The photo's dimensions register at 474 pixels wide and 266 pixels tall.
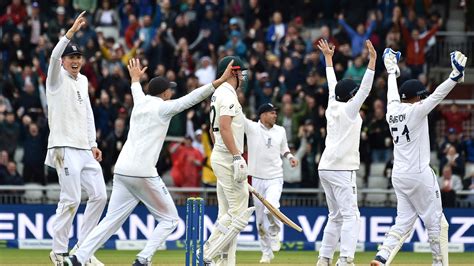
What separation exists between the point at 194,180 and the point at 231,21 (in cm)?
504

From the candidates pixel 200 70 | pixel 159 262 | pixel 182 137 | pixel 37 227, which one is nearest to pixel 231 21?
pixel 200 70

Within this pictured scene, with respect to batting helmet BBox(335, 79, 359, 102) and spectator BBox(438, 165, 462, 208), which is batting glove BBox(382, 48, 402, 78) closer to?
batting helmet BBox(335, 79, 359, 102)

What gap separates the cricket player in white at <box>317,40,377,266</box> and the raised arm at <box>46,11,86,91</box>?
12.0 ft

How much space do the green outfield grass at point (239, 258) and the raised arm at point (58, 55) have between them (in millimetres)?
4052

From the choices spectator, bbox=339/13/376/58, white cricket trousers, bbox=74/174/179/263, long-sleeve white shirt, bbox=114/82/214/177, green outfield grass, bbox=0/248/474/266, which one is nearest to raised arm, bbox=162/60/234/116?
long-sleeve white shirt, bbox=114/82/214/177

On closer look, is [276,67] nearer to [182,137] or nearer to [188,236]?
[182,137]

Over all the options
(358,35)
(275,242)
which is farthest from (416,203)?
(358,35)

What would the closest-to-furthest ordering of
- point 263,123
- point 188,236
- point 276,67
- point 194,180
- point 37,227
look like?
1. point 188,236
2. point 263,123
3. point 37,227
4. point 194,180
5. point 276,67

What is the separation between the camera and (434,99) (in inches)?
597

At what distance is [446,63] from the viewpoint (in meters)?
29.2

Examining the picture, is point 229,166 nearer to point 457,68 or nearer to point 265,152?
point 457,68

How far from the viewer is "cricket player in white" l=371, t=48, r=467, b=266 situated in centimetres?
1563

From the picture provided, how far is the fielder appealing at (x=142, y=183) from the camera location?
49.3 ft

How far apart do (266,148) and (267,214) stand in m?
1.12
